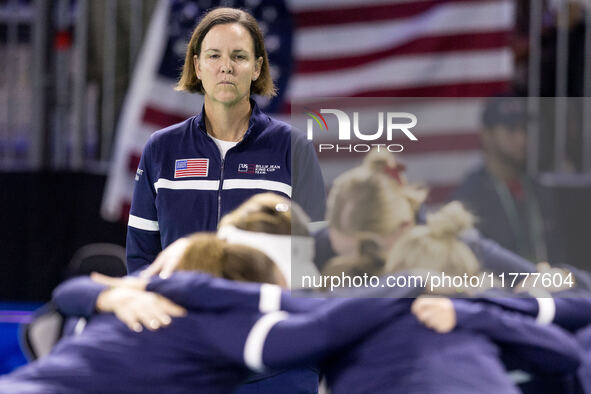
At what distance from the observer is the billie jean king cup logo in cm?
100

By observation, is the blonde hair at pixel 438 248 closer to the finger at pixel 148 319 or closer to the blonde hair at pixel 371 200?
the blonde hair at pixel 371 200

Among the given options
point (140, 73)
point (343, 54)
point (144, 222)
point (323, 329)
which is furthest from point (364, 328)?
point (140, 73)

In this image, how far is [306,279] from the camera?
1.00 m

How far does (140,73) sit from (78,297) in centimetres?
226

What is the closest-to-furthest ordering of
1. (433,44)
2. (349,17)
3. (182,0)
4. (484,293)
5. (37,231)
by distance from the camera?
1. (484,293)
2. (433,44)
3. (349,17)
4. (182,0)
5. (37,231)

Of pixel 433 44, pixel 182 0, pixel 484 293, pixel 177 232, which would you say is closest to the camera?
pixel 484 293

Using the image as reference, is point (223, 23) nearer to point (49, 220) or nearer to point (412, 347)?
point (412, 347)

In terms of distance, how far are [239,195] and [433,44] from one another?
1540 mm

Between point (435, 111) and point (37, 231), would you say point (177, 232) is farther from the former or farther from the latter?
point (37, 231)

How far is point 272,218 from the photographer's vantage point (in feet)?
3.52

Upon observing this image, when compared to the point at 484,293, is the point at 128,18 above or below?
above

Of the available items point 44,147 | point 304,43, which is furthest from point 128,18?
point 304,43

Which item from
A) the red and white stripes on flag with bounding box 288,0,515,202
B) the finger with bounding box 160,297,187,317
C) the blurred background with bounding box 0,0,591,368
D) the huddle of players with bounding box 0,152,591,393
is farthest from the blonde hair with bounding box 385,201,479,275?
the blurred background with bounding box 0,0,591,368

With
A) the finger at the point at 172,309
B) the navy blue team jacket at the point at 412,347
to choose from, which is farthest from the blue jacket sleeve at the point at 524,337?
the finger at the point at 172,309
